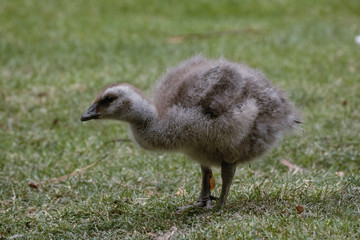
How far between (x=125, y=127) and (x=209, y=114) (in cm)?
339

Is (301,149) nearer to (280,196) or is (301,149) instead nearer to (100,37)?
(280,196)

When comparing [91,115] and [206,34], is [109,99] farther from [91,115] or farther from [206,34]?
[206,34]

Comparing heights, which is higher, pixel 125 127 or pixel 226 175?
pixel 226 175

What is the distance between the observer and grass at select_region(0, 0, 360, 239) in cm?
470

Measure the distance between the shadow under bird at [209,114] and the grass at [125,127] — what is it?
498mm

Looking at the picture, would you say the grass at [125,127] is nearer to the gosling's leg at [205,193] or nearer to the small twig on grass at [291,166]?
the small twig on grass at [291,166]

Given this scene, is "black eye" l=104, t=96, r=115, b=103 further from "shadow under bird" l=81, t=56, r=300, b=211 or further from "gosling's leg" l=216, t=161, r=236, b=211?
"gosling's leg" l=216, t=161, r=236, b=211

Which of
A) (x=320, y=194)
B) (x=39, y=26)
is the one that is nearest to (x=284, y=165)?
(x=320, y=194)

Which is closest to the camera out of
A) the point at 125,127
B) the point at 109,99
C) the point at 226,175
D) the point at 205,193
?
the point at 109,99

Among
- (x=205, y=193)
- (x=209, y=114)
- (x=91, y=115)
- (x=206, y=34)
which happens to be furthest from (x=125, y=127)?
(x=206, y=34)

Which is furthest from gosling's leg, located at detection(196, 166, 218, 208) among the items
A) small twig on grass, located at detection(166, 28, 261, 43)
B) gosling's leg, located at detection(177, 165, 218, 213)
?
small twig on grass, located at detection(166, 28, 261, 43)

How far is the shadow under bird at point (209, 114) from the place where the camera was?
460 centimetres

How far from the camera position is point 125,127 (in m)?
7.85

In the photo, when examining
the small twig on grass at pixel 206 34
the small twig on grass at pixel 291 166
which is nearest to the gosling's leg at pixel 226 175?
the small twig on grass at pixel 291 166
